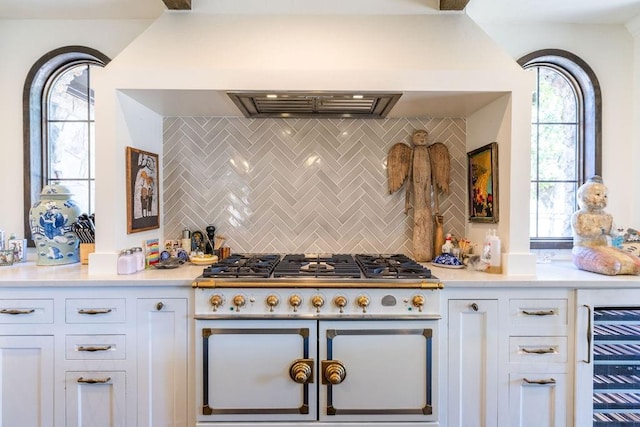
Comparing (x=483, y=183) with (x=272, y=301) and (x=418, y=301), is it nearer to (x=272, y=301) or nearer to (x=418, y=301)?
(x=418, y=301)

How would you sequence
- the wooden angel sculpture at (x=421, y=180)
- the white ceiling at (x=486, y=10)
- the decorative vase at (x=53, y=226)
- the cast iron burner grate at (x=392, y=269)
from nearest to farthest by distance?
the cast iron burner grate at (x=392, y=269)
the decorative vase at (x=53, y=226)
the white ceiling at (x=486, y=10)
the wooden angel sculpture at (x=421, y=180)

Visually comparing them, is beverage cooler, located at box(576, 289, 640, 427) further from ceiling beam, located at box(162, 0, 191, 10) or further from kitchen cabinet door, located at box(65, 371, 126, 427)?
ceiling beam, located at box(162, 0, 191, 10)

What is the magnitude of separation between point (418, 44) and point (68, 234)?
8.09ft

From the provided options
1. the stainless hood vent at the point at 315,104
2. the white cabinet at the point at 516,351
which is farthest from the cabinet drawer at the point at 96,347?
the white cabinet at the point at 516,351

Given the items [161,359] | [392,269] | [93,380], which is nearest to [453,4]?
[392,269]

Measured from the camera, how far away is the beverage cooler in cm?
176

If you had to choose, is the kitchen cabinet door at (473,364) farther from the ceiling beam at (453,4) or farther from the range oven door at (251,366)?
the ceiling beam at (453,4)

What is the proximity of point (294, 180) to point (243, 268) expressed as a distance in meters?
0.85

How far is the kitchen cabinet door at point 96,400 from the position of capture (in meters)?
1.78

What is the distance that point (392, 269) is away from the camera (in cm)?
189

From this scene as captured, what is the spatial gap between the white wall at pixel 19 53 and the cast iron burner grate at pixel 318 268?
1.97m

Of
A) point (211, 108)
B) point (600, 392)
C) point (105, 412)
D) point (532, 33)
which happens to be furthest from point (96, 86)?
point (600, 392)

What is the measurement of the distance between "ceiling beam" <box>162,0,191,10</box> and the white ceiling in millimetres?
308

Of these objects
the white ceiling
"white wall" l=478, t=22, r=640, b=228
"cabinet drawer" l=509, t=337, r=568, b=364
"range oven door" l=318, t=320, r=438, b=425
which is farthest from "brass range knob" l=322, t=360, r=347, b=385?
the white ceiling
